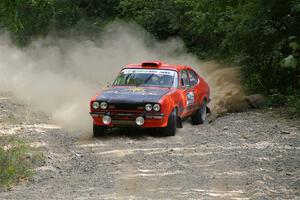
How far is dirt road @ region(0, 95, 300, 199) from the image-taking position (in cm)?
779

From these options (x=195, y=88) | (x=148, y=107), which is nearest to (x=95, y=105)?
(x=148, y=107)

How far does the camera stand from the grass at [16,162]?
8.54m

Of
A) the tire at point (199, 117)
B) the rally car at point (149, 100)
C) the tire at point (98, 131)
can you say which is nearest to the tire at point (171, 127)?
the rally car at point (149, 100)

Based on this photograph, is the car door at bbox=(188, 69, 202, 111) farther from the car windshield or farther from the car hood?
the car hood

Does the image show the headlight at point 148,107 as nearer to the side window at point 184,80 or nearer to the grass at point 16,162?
the side window at point 184,80

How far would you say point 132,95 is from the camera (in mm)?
11969

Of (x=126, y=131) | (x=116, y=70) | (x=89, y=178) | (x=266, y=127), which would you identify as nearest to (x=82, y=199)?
(x=89, y=178)

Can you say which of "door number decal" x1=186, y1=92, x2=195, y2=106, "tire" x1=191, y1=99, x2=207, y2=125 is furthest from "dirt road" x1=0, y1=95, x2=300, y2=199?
"door number decal" x1=186, y1=92, x2=195, y2=106

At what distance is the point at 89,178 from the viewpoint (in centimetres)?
865

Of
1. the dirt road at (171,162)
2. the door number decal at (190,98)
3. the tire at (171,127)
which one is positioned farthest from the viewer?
the door number decal at (190,98)

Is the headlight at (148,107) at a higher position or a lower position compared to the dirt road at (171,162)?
higher

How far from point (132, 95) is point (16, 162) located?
11.3 feet

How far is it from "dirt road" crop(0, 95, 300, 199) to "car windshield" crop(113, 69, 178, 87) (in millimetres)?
1185

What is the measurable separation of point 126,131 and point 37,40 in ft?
64.6
